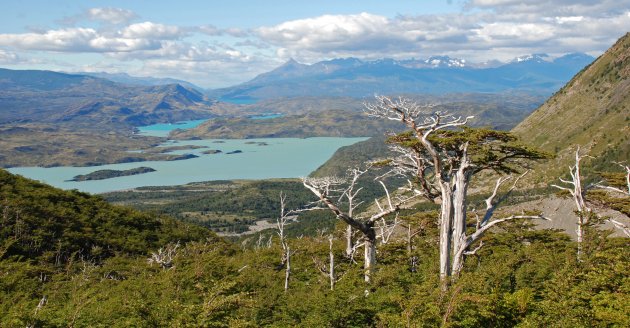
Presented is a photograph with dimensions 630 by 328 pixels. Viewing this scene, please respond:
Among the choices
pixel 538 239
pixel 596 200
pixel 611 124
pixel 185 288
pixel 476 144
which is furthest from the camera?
pixel 611 124

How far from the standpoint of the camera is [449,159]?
74.7ft

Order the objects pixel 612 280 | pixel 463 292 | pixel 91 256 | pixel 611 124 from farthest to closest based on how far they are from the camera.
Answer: pixel 611 124
pixel 91 256
pixel 612 280
pixel 463 292

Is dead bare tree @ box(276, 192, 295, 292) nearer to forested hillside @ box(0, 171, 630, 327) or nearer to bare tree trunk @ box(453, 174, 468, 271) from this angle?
forested hillside @ box(0, 171, 630, 327)

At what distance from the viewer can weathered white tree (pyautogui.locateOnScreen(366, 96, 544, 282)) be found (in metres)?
20.1

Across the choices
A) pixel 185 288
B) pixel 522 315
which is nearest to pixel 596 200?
pixel 522 315

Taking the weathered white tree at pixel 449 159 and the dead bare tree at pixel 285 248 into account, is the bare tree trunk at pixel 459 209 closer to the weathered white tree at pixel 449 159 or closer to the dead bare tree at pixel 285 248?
the weathered white tree at pixel 449 159

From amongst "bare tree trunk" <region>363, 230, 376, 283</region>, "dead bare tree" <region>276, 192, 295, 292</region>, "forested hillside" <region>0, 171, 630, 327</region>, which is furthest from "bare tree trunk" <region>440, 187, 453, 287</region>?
"dead bare tree" <region>276, 192, 295, 292</region>

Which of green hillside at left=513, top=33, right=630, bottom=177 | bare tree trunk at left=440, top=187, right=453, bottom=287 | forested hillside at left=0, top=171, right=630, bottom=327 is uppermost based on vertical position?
bare tree trunk at left=440, top=187, right=453, bottom=287

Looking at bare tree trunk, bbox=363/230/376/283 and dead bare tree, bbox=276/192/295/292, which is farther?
dead bare tree, bbox=276/192/295/292

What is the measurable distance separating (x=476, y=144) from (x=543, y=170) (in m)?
169

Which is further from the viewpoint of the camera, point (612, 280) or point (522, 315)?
point (612, 280)

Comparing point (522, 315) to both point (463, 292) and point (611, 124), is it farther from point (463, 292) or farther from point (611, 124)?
point (611, 124)

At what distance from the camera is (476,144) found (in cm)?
2267

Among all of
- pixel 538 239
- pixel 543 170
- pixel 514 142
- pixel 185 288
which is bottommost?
pixel 543 170
